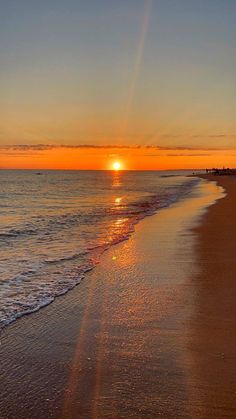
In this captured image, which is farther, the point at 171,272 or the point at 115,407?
the point at 171,272

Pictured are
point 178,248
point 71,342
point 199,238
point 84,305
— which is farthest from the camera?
point 199,238

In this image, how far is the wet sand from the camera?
4.24 metres

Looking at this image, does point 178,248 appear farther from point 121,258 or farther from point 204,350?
point 204,350

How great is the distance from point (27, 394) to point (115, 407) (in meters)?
0.95

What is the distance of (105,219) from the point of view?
2294cm

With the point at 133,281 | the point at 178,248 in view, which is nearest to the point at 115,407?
the point at 133,281

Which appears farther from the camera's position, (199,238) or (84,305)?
(199,238)

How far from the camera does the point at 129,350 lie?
550 cm

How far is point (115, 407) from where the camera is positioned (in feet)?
13.7

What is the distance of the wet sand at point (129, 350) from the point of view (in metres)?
4.24

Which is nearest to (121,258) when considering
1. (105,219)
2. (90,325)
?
(90,325)

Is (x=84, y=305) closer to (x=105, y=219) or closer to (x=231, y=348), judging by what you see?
(x=231, y=348)

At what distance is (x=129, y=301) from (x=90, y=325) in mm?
1296

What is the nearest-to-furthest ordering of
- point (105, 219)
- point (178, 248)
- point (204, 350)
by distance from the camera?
point (204, 350) → point (178, 248) → point (105, 219)
